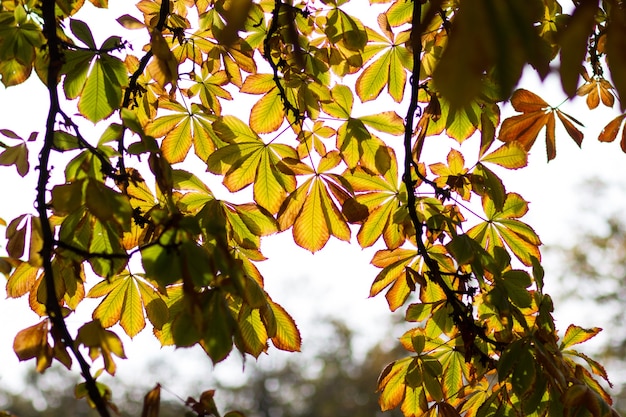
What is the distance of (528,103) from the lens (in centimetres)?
166

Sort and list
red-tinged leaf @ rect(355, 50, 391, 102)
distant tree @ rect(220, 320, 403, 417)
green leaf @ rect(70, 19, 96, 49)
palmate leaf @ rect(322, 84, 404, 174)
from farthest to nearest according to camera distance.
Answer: distant tree @ rect(220, 320, 403, 417) < red-tinged leaf @ rect(355, 50, 391, 102) < palmate leaf @ rect(322, 84, 404, 174) < green leaf @ rect(70, 19, 96, 49)

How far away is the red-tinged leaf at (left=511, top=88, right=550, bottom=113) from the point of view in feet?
5.46

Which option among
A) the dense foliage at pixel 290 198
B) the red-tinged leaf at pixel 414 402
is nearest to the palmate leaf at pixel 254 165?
the dense foliage at pixel 290 198

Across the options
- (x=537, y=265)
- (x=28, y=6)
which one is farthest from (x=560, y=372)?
(x=28, y=6)

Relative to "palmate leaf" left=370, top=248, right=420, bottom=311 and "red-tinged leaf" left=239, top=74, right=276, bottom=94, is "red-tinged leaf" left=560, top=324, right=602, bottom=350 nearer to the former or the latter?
"palmate leaf" left=370, top=248, right=420, bottom=311

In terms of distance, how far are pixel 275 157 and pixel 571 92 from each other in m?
1.14

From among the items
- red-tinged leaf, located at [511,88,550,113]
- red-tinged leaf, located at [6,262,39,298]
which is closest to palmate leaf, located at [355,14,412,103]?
red-tinged leaf, located at [511,88,550,113]

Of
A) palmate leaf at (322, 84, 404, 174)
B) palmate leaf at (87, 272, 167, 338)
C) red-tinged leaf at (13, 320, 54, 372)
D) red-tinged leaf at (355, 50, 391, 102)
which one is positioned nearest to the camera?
red-tinged leaf at (13, 320, 54, 372)

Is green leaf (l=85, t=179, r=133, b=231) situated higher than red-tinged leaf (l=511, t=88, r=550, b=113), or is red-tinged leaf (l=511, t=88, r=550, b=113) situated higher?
red-tinged leaf (l=511, t=88, r=550, b=113)

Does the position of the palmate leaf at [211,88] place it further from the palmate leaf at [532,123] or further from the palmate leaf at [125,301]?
the palmate leaf at [532,123]

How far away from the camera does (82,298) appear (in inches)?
61.1

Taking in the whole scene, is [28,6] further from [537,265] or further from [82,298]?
[537,265]

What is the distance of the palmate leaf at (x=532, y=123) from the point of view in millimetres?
1663

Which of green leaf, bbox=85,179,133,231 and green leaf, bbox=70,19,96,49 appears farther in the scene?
green leaf, bbox=70,19,96,49
